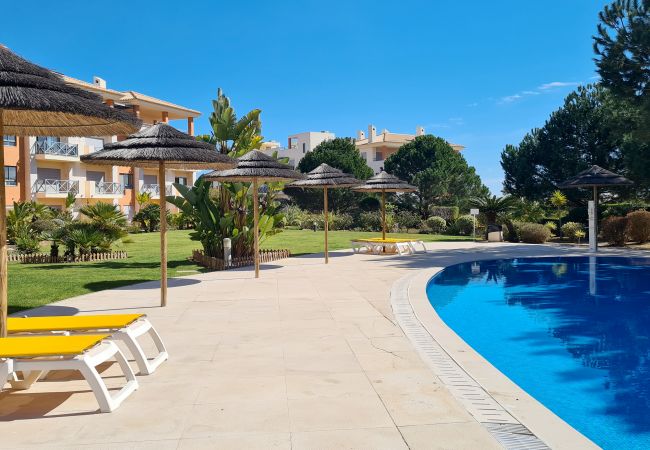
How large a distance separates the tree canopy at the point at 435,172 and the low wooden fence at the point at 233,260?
23.4m

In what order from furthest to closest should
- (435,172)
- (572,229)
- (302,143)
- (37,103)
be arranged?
1. (302,143)
2. (435,172)
3. (572,229)
4. (37,103)

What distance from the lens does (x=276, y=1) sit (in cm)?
1894

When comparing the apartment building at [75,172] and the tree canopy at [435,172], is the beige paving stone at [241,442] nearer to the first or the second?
the apartment building at [75,172]

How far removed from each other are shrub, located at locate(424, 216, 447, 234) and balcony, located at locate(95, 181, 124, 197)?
77.1 feet

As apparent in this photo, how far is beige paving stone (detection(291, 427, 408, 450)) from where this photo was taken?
372 centimetres

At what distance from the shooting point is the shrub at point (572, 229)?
26.1 m

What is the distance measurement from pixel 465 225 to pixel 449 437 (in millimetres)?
29279

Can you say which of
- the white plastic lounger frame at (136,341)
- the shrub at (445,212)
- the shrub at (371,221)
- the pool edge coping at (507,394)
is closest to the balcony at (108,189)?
the shrub at (371,221)

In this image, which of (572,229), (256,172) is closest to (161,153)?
(256,172)

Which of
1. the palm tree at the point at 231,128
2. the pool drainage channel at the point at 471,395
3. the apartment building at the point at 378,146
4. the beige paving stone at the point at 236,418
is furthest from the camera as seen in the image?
the apartment building at the point at 378,146

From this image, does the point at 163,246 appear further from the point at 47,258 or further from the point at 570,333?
the point at 47,258

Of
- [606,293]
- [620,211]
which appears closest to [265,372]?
[606,293]

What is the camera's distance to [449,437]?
3.86 meters

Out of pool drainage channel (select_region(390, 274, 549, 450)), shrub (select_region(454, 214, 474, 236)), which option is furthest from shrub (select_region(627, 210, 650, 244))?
pool drainage channel (select_region(390, 274, 549, 450))
